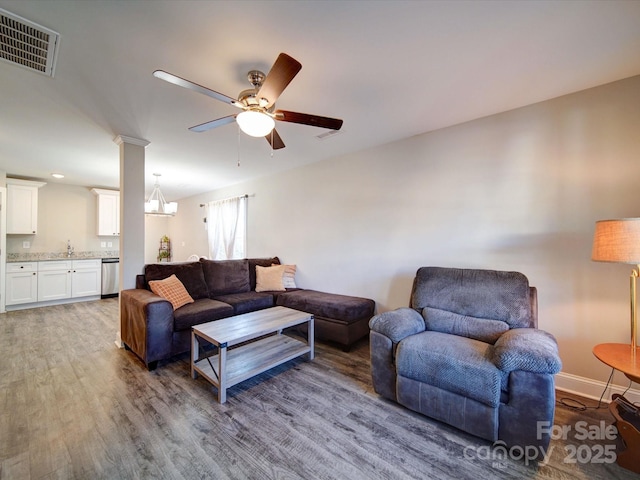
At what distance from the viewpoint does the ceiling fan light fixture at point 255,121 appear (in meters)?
1.64

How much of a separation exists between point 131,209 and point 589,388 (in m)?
4.82

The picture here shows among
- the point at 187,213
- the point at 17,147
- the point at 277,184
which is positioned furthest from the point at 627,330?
the point at 187,213

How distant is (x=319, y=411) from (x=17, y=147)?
4.91 metres

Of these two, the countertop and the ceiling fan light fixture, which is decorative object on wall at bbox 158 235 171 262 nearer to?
the countertop

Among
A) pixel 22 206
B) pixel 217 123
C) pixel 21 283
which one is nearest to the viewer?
pixel 217 123

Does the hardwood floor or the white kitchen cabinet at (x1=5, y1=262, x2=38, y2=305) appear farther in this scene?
the white kitchen cabinet at (x1=5, y1=262, x2=38, y2=305)

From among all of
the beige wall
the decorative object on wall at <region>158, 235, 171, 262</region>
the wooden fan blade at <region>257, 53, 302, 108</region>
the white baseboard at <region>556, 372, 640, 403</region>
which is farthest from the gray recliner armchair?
the decorative object on wall at <region>158, 235, 171, 262</region>

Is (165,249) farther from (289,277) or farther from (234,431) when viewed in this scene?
(234,431)

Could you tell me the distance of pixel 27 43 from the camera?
1.58m

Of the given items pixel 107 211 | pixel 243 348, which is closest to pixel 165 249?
pixel 107 211

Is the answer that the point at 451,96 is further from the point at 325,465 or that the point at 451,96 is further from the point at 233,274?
the point at 233,274

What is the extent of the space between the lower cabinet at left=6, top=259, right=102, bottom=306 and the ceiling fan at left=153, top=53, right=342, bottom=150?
200 inches

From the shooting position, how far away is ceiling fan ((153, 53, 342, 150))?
4.66 ft

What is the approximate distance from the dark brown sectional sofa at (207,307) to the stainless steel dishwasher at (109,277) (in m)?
3.28
